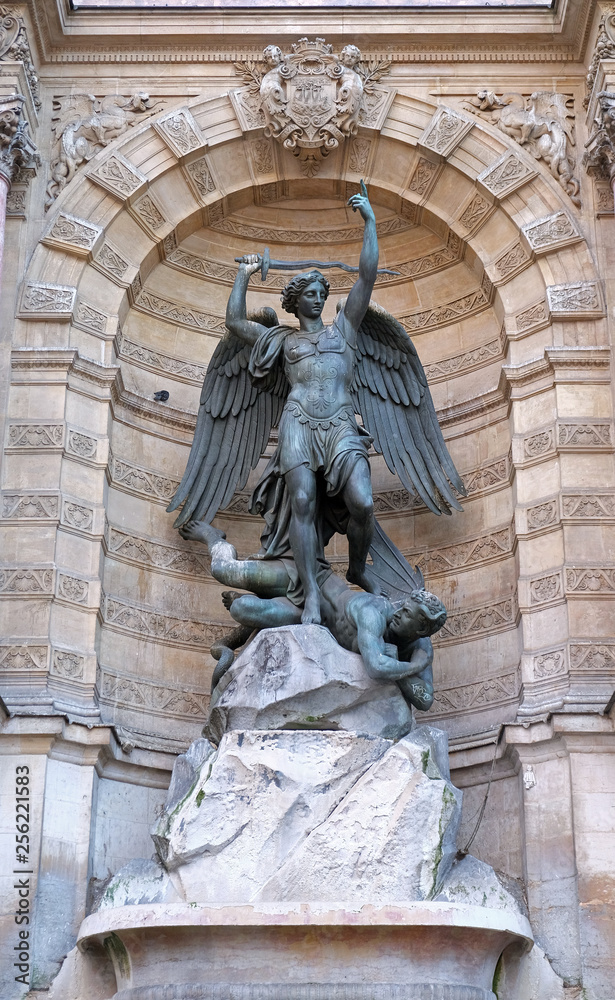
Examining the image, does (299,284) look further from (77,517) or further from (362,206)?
(77,517)

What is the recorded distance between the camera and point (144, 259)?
13922 mm

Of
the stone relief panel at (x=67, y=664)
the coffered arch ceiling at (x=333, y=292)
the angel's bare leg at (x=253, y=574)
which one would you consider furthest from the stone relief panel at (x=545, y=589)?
the stone relief panel at (x=67, y=664)

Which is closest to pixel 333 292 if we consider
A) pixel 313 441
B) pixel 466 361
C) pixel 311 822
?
pixel 466 361

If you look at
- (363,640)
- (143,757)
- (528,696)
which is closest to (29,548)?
(143,757)

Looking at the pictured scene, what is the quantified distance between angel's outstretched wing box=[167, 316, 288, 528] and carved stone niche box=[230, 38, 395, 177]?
88.1 inches

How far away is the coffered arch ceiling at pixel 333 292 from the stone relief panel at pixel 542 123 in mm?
150

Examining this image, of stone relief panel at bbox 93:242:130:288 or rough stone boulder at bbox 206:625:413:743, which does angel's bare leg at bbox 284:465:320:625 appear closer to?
rough stone boulder at bbox 206:625:413:743

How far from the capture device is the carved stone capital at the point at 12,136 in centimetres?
1305

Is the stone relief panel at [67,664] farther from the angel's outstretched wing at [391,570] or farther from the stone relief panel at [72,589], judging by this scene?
the angel's outstretched wing at [391,570]

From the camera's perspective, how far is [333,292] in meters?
14.9

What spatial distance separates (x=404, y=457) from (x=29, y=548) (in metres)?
3.30

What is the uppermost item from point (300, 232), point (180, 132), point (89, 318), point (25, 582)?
point (180, 132)

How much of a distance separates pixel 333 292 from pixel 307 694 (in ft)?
17.5

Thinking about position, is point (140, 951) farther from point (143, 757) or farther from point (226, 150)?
point (226, 150)
